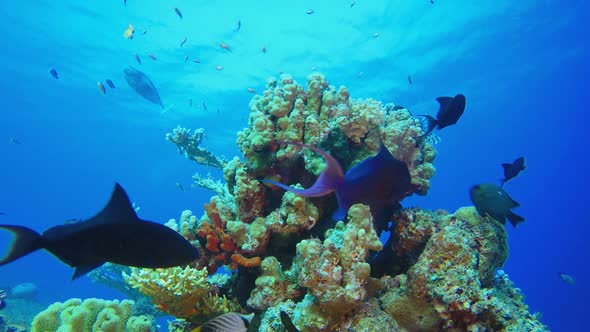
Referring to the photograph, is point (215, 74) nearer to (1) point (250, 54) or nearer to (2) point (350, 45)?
(1) point (250, 54)

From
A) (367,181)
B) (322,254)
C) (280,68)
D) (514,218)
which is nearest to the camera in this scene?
(367,181)

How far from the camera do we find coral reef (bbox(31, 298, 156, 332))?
3771 millimetres

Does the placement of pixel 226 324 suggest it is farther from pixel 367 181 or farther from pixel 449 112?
pixel 449 112

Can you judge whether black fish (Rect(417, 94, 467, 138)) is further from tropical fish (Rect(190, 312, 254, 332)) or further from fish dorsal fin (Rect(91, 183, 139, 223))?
fish dorsal fin (Rect(91, 183, 139, 223))

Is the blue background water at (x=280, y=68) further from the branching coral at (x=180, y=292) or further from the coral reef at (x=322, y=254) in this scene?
the coral reef at (x=322, y=254)

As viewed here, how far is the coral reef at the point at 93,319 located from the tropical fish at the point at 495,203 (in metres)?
4.21

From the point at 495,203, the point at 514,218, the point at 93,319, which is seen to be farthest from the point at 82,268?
the point at 514,218

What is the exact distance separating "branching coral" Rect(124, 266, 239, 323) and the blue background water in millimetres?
1710

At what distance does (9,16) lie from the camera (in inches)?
Result: 789

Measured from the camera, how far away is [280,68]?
2406 cm

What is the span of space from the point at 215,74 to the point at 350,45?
10.6m

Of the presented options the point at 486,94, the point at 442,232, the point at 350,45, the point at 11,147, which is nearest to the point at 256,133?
the point at 442,232

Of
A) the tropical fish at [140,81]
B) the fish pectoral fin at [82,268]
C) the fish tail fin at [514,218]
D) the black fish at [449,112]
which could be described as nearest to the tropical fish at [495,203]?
the fish tail fin at [514,218]

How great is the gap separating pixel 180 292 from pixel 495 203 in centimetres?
368
